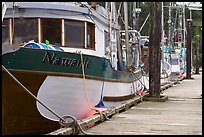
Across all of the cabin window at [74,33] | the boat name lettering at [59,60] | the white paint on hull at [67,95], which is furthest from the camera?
the cabin window at [74,33]

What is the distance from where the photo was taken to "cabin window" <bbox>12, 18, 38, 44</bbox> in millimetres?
9992

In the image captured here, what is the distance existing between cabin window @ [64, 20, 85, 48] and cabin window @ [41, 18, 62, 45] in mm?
189

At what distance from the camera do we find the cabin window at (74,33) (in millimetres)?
10148

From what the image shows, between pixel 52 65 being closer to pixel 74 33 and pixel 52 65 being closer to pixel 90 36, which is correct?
pixel 74 33

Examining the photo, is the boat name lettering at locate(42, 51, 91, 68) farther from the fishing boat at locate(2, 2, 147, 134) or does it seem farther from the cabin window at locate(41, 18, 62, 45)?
the cabin window at locate(41, 18, 62, 45)

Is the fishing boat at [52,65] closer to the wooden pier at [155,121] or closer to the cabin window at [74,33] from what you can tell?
the cabin window at [74,33]

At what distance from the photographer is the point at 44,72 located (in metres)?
8.48

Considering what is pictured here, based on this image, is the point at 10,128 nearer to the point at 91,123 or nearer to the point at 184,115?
the point at 91,123

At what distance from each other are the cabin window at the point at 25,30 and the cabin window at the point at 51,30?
19 centimetres

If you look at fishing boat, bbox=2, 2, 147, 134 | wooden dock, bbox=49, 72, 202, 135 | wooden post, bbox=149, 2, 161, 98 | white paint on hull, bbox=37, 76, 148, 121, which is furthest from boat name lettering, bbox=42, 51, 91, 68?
wooden post, bbox=149, 2, 161, 98

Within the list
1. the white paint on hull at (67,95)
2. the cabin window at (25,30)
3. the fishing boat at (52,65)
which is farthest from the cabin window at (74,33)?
the white paint on hull at (67,95)

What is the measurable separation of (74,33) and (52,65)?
1.88 meters

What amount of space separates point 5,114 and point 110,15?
5.40 m

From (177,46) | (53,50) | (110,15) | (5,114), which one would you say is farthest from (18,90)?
(177,46)
